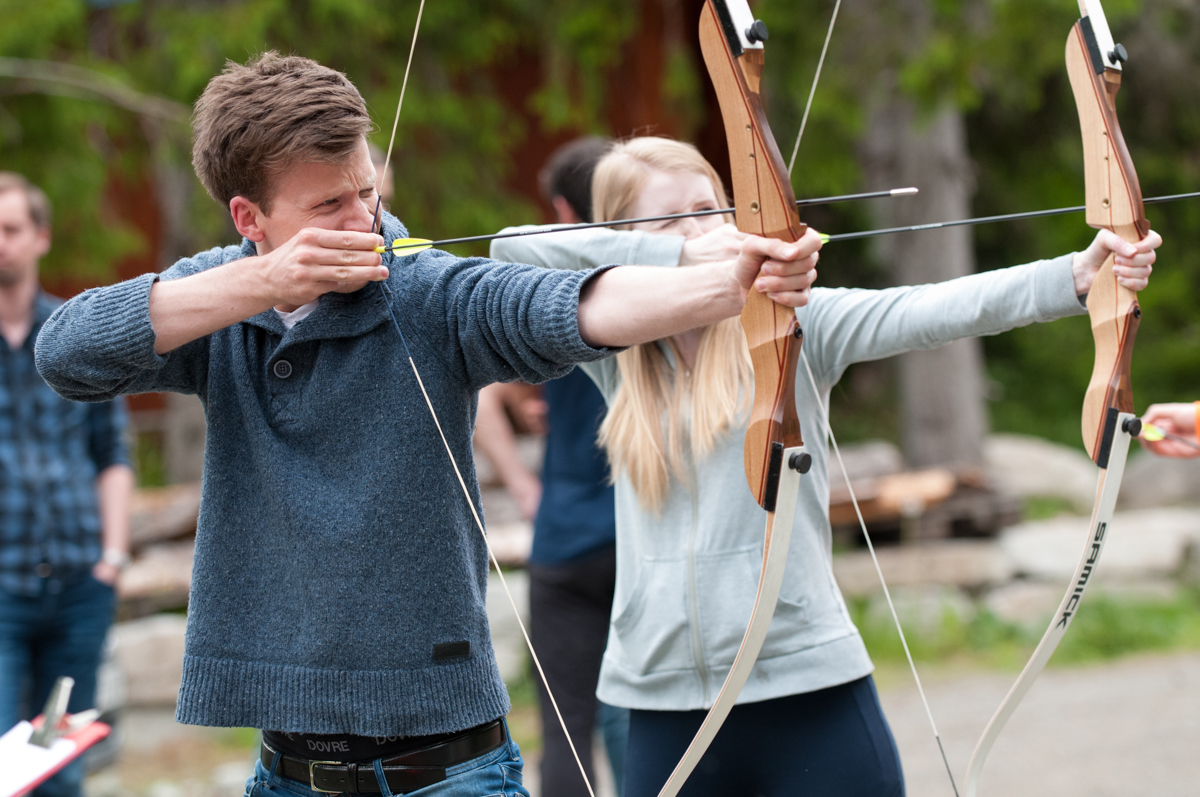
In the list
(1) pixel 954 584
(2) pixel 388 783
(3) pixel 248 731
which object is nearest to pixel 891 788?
(2) pixel 388 783

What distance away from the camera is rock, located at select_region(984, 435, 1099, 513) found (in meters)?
7.96

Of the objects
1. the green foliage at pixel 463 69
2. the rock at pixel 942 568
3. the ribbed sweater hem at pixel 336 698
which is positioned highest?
the green foliage at pixel 463 69

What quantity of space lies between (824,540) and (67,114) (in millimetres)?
4732

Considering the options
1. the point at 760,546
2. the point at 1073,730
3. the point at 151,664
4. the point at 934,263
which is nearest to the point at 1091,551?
the point at 760,546

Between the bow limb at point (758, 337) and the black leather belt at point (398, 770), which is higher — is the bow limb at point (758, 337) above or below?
above

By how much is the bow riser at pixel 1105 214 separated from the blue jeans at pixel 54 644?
2251 mm

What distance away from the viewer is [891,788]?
164 cm

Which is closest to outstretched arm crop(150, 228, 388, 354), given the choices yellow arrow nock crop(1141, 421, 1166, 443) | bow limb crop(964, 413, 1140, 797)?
bow limb crop(964, 413, 1140, 797)

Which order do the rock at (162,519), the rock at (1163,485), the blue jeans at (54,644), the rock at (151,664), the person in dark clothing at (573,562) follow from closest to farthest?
the person in dark clothing at (573,562)
the blue jeans at (54,644)
the rock at (151,664)
the rock at (162,519)
the rock at (1163,485)

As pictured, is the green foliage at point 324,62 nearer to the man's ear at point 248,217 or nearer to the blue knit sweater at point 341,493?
the man's ear at point 248,217

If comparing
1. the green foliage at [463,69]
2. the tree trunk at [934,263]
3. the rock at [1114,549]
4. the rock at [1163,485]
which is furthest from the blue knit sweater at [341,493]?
the rock at [1163,485]

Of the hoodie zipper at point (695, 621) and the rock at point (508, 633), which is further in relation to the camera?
the rock at point (508, 633)

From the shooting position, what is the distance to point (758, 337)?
1455 mm

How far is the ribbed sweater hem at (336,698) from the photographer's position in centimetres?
138
